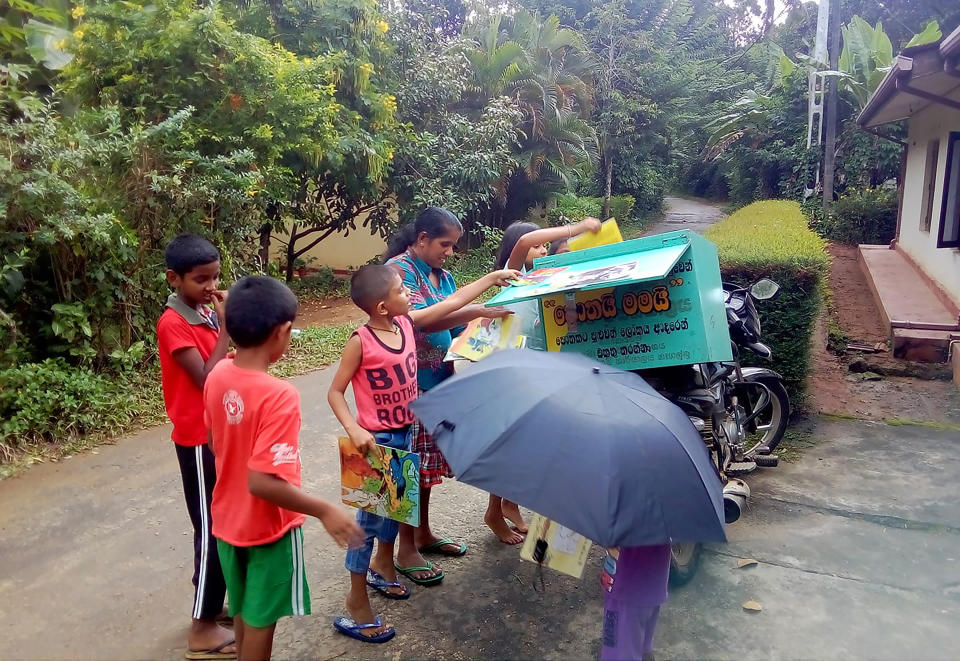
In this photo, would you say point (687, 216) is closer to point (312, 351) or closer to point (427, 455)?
point (312, 351)

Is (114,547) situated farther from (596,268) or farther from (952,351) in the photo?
(952,351)

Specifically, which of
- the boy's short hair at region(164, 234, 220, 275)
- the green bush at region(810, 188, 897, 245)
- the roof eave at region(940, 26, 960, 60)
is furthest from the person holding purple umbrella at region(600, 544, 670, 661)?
the green bush at region(810, 188, 897, 245)

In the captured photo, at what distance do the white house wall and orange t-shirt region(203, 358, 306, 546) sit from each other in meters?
7.82

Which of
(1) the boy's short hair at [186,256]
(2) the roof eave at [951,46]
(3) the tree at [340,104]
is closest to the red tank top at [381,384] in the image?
(1) the boy's short hair at [186,256]

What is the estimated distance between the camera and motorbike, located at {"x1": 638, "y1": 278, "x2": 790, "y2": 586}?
3418mm

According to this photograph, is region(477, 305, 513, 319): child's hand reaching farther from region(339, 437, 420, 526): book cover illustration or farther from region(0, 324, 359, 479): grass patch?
region(0, 324, 359, 479): grass patch

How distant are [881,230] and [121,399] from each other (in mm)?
15188

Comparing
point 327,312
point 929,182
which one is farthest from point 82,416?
point 929,182

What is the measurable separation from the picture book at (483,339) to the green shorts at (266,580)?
3.57ft

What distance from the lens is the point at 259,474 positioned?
1.97 m

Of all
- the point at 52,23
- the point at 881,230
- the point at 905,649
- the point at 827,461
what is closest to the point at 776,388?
the point at 827,461

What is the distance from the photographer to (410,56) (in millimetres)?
11555

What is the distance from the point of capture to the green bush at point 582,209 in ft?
54.2

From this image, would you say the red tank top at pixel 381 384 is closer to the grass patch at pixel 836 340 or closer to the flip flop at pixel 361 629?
the flip flop at pixel 361 629
